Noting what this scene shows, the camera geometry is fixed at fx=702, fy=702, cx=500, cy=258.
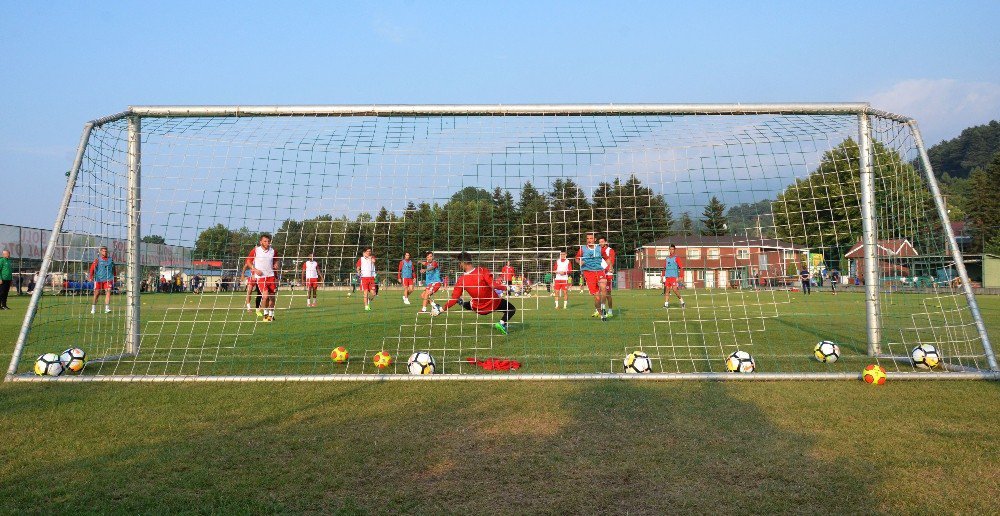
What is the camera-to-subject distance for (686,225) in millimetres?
9508

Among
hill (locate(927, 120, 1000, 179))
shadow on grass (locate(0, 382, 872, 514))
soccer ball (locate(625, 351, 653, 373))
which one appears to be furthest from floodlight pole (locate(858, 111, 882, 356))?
Result: hill (locate(927, 120, 1000, 179))

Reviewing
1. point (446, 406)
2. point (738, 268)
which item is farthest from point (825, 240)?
point (446, 406)

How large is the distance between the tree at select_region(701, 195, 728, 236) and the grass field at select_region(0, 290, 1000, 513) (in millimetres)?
2546

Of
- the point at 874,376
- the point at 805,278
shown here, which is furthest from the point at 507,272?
the point at 874,376

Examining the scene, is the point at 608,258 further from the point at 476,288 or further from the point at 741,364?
the point at 741,364

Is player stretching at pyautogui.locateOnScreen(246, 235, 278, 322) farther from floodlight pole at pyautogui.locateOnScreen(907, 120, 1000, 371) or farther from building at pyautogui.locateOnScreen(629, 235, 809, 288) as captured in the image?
floodlight pole at pyautogui.locateOnScreen(907, 120, 1000, 371)

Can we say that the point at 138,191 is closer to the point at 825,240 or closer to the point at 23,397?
the point at 23,397

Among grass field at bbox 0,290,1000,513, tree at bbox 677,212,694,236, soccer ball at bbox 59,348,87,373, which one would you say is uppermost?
tree at bbox 677,212,694,236

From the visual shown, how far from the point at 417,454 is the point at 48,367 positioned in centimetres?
550

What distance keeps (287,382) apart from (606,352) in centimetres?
455

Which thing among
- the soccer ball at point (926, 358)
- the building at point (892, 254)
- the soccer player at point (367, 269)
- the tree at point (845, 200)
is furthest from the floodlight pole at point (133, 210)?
the soccer ball at point (926, 358)

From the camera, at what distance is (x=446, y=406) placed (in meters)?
6.36

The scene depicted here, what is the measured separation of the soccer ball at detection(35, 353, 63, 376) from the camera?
7910 mm

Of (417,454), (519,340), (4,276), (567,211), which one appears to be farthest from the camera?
(4,276)
